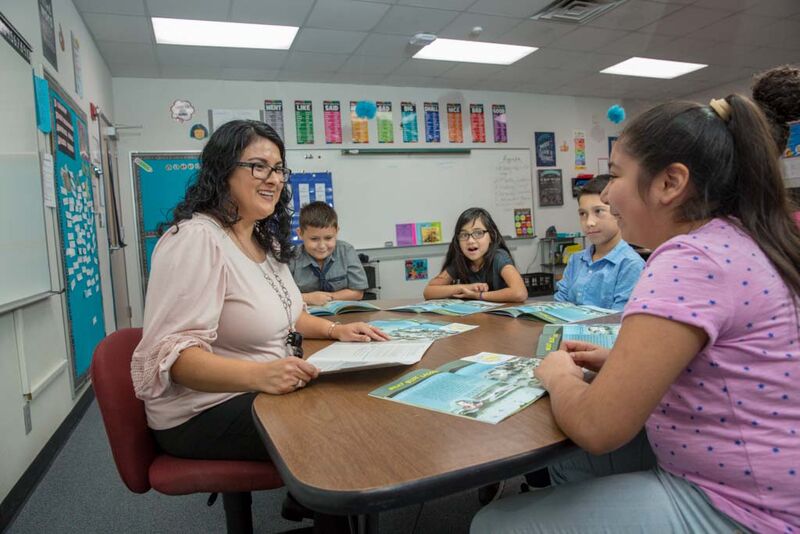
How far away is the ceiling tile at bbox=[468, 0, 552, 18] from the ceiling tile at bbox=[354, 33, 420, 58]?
70 cm

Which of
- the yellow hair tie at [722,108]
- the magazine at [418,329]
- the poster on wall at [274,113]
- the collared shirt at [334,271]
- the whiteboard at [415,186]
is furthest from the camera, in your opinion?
the whiteboard at [415,186]

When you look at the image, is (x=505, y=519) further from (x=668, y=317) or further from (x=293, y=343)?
(x=293, y=343)

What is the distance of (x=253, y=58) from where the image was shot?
4.27m

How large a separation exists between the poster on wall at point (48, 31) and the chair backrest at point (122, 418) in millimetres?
2172

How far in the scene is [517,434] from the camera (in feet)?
2.33

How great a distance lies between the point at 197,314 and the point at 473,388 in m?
0.59

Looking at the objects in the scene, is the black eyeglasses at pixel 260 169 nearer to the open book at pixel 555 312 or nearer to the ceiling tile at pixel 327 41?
the open book at pixel 555 312

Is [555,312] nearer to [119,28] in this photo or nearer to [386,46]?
[386,46]

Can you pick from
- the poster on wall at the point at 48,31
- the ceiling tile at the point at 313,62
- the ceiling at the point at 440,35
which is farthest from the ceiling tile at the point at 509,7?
the poster on wall at the point at 48,31

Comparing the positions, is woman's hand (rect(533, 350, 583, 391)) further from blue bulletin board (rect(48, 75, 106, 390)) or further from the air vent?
the air vent

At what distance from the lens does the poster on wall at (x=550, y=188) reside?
19.7 ft

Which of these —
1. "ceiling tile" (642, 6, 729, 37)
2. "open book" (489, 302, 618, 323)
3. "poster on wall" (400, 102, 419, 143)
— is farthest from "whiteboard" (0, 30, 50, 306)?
"ceiling tile" (642, 6, 729, 37)

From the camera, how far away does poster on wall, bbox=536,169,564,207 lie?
237 inches

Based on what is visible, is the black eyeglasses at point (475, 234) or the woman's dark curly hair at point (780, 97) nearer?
the woman's dark curly hair at point (780, 97)
